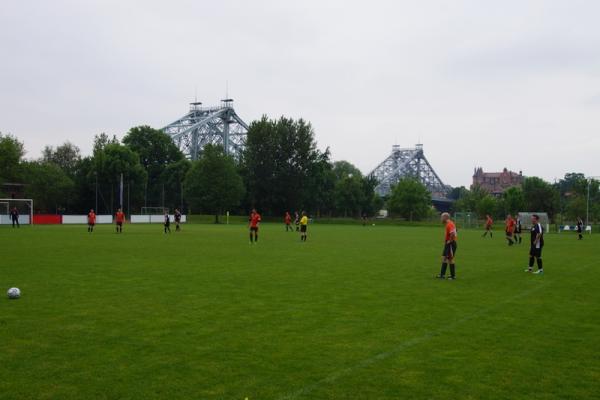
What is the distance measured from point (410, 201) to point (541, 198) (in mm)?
22976

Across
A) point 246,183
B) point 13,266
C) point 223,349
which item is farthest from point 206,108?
point 223,349

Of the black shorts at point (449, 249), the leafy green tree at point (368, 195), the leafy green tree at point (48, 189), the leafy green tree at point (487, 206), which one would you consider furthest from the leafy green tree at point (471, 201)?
the black shorts at point (449, 249)

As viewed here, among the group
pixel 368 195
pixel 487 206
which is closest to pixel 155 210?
pixel 368 195

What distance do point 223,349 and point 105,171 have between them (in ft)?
262

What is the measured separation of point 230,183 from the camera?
8188 centimetres

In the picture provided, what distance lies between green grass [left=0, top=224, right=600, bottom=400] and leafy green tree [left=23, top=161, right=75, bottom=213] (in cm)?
7233

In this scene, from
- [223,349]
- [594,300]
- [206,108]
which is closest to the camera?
[223,349]

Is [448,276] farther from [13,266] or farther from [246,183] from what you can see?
[246,183]

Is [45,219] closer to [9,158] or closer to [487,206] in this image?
[9,158]

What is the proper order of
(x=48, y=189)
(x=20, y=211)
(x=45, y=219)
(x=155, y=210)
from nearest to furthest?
1. (x=45, y=219)
2. (x=20, y=211)
3. (x=48, y=189)
4. (x=155, y=210)

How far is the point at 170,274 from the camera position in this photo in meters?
16.0

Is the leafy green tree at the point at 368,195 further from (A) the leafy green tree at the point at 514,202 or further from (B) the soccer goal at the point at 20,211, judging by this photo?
(B) the soccer goal at the point at 20,211

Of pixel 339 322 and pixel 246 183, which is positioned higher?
pixel 246 183

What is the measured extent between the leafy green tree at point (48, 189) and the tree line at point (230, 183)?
150mm
